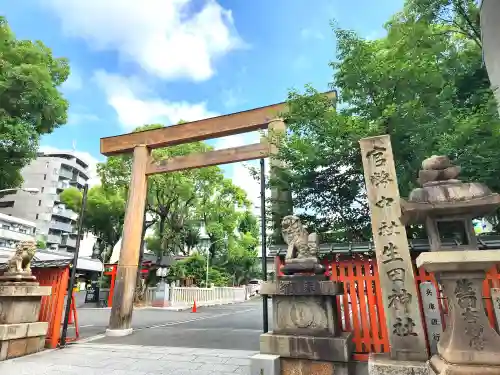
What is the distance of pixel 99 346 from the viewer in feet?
25.6

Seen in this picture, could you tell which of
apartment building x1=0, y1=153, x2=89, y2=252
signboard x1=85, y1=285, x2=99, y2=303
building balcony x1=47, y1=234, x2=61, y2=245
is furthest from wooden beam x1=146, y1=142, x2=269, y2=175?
building balcony x1=47, y1=234, x2=61, y2=245

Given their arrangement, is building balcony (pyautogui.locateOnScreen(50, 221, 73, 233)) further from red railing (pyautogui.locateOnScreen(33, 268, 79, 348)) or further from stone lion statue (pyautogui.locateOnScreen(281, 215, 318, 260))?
stone lion statue (pyautogui.locateOnScreen(281, 215, 318, 260))

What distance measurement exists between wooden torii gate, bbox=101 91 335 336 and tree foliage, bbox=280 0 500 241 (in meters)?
1.24

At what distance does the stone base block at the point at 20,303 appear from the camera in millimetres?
6762

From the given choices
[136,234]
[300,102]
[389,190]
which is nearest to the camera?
[389,190]

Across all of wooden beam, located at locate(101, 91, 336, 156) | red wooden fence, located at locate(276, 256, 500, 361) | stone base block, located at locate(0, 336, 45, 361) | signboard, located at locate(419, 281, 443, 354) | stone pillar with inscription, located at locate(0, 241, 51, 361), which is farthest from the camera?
wooden beam, located at locate(101, 91, 336, 156)

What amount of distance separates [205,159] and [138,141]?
108 inches

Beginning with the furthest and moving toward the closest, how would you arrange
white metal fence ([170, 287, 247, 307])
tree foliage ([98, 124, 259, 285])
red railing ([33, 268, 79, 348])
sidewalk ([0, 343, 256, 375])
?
1. tree foliage ([98, 124, 259, 285])
2. white metal fence ([170, 287, 247, 307])
3. red railing ([33, 268, 79, 348])
4. sidewalk ([0, 343, 256, 375])

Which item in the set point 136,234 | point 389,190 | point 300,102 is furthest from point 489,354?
point 136,234

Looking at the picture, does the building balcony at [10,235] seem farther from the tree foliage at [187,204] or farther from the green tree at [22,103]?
the green tree at [22,103]

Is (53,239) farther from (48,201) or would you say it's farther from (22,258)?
(22,258)

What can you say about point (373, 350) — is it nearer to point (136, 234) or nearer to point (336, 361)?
point (336, 361)

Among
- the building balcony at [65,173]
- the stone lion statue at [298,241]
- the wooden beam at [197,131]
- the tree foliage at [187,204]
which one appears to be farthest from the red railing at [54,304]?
the building balcony at [65,173]

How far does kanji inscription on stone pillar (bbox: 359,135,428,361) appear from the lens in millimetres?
4496
